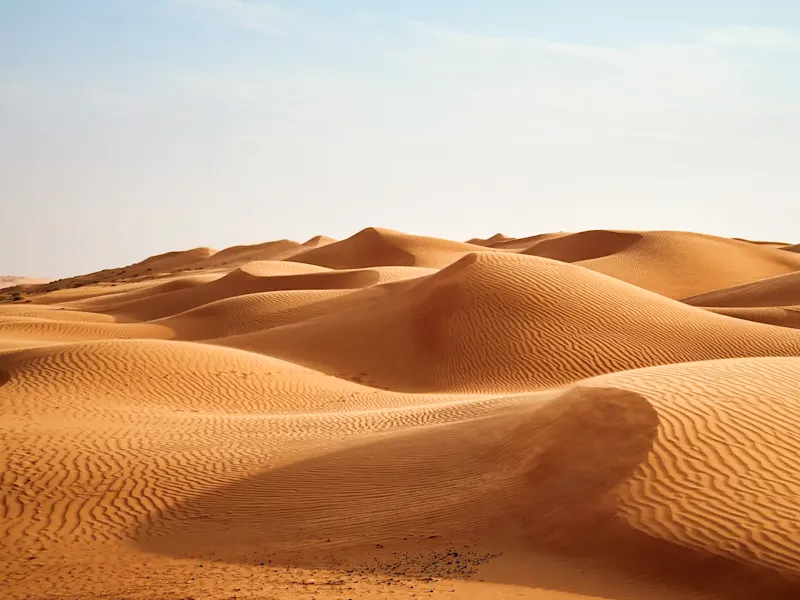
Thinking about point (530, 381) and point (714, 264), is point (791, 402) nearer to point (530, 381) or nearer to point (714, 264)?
point (530, 381)

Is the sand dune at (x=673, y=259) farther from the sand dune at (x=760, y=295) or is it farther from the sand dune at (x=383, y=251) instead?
the sand dune at (x=760, y=295)

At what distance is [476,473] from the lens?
9.79 m

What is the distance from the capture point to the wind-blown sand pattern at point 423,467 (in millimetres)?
6918

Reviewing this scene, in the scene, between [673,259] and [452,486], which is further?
[673,259]

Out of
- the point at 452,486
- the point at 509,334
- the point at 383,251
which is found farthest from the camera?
the point at 383,251

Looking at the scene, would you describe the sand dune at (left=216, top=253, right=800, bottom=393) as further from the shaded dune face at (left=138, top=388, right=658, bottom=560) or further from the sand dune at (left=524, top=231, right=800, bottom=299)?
the sand dune at (left=524, top=231, right=800, bottom=299)

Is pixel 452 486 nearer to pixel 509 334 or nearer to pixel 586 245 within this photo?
pixel 509 334

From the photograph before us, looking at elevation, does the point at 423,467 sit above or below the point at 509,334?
below

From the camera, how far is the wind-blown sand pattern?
6.92 metres

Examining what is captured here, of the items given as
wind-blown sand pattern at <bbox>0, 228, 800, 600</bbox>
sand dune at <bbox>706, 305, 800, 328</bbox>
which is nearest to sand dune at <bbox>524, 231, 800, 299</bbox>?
sand dune at <bbox>706, 305, 800, 328</bbox>

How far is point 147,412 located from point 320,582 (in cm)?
979

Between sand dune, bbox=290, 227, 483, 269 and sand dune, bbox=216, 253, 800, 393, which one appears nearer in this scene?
sand dune, bbox=216, 253, 800, 393

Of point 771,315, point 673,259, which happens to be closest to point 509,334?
point 771,315

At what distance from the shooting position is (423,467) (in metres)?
10.6
